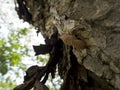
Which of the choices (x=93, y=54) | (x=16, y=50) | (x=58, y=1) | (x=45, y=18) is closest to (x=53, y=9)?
(x=58, y=1)

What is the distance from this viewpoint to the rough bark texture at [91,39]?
1.72m

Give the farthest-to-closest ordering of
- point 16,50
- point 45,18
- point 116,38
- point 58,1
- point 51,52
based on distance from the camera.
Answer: point 16,50 < point 45,18 < point 51,52 < point 58,1 < point 116,38

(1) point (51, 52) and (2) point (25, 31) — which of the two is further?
(2) point (25, 31)

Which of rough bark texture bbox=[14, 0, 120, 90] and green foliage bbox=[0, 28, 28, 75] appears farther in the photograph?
green foliage bbox=[0, 28, 28, 75]

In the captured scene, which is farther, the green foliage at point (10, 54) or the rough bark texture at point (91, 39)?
the green foliage at point (10, 54)

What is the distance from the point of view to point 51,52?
2566mm

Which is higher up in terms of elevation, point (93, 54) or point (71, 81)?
point (93, 54)

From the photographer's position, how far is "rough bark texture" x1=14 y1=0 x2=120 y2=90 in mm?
1720

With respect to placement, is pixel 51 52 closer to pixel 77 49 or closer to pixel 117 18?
pixel 77 49

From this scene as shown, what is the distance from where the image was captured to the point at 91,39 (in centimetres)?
181

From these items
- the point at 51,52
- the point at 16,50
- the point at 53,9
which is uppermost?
the point at 53,9

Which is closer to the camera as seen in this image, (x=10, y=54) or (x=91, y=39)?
(x=91, y=39)

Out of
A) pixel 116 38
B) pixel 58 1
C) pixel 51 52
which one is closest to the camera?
pixel 116 38

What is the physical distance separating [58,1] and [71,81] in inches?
25.4
